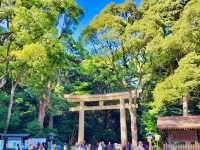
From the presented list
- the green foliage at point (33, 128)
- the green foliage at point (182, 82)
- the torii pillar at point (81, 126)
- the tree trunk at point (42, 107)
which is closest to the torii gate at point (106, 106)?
the torii pillar at point (81, 126)

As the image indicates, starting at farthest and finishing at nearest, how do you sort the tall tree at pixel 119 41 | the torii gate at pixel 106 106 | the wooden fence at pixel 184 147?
the torii gate at pixel 106 106
the tall tree at pixel 119 41
the wooden fence at pixel 184 147

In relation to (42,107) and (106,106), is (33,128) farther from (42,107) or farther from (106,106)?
(106,106)

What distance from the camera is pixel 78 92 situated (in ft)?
99.0

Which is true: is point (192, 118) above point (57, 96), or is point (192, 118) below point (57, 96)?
below

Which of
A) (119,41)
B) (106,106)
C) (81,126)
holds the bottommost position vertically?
(81,126)

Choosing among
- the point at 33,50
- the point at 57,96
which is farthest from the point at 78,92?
the point at 33,50

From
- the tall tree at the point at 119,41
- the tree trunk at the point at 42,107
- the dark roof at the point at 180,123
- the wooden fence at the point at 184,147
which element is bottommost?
the wooden fence at the point at 184,147

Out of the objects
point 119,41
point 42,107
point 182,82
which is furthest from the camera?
point 42,107

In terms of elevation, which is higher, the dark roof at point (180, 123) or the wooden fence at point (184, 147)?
the dark roof at point (180, 123)

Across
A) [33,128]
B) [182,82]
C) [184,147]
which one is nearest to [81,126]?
[33,128]

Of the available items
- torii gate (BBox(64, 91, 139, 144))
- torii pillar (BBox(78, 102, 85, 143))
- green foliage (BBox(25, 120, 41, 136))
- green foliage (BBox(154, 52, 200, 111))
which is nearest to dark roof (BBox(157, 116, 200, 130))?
green foliage (BBox(154, 52, 200, 111))

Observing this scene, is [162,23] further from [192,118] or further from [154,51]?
[192,118]

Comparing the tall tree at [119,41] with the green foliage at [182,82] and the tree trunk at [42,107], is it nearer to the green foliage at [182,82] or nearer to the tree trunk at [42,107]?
the green foliage at [182,82]

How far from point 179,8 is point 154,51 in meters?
4.87
